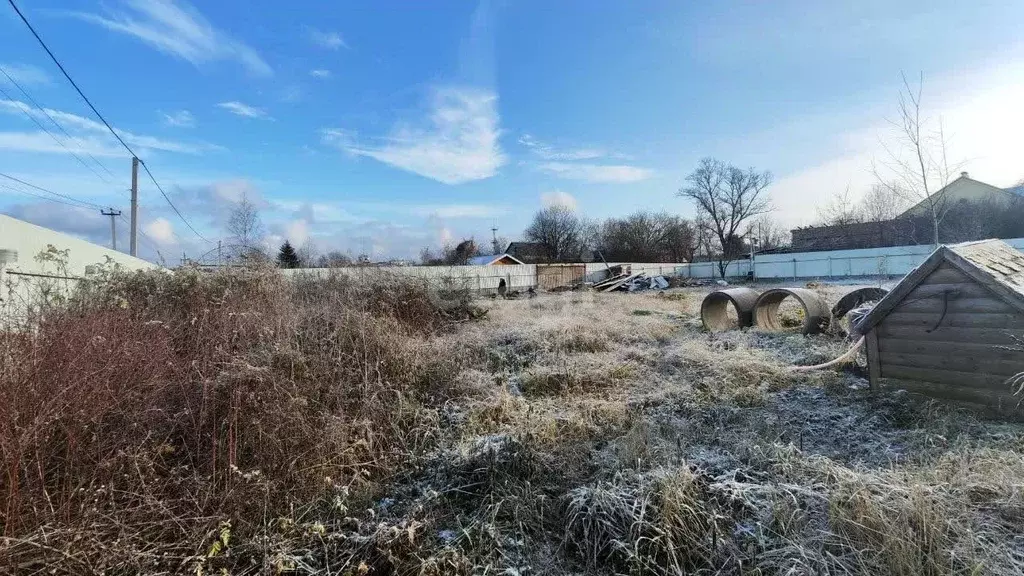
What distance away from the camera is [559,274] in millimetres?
32438

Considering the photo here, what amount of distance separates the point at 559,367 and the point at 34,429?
17.7 ft

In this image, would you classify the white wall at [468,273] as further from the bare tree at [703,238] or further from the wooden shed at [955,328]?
the bare tree at [703,238]

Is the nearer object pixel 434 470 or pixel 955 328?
pixel 434 470

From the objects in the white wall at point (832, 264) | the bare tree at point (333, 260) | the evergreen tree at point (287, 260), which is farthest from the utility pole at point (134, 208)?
the white wall at point (832, 264)

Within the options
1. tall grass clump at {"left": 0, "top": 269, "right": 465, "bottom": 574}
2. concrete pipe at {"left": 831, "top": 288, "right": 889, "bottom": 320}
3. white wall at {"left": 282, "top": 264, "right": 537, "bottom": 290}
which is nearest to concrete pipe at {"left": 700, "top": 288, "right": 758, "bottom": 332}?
concrete pipe at {"left": 831, "top": 288, "right": 889, "bottom": 320}

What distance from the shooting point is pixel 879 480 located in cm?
288

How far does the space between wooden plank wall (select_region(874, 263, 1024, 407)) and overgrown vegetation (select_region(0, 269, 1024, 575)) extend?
0.31 meters

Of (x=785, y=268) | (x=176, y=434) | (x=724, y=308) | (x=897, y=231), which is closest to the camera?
(x=176, y=434)

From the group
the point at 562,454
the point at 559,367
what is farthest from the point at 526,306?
the point at 562,454

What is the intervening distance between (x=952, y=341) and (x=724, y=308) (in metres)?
6.47

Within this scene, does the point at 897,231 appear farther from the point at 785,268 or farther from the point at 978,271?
the point at 978,271

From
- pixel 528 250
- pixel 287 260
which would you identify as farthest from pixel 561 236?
pixel 287 260

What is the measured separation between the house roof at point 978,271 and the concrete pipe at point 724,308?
Answer: 4.48m

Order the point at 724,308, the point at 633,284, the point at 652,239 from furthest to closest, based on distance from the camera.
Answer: the point at 652,239 < the point at 633,284 < the point at 724,308
